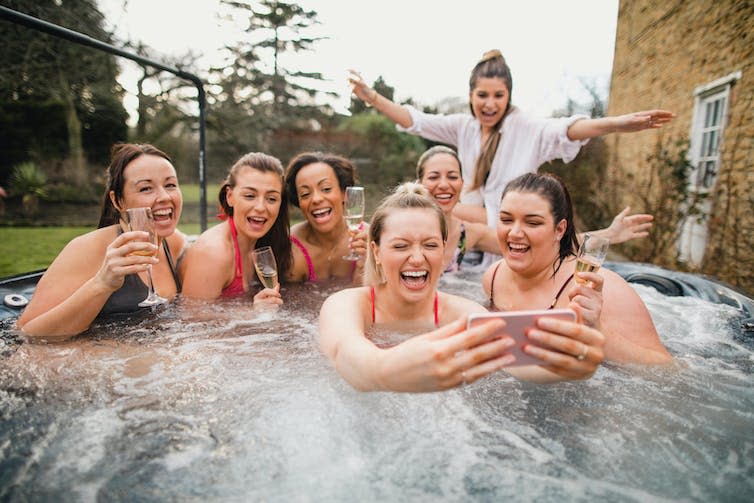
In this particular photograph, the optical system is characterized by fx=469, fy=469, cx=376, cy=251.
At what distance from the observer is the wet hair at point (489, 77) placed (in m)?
3.90

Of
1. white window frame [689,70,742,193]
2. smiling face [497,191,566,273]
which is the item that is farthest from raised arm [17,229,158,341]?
white window frame [689,70,742,193]

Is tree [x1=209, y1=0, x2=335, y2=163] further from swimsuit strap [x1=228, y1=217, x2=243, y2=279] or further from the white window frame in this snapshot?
swimsuit strap [x1=228, y1=217, x2=243, y2=279]

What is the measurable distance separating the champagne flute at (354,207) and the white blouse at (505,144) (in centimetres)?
154

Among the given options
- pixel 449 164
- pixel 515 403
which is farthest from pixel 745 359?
pixel 449 164

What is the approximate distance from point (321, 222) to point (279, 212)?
1.21 feet

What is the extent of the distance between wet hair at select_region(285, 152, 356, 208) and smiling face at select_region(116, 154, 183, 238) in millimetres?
1111

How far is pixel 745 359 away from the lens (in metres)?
2.75

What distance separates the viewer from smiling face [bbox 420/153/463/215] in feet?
12.2

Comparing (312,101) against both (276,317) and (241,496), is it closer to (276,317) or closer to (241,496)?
(276,317)

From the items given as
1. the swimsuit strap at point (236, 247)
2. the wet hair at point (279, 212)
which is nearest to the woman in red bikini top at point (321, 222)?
the wet hair at point (279, 212)

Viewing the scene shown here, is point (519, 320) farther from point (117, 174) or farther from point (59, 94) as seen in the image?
point (59, 94)

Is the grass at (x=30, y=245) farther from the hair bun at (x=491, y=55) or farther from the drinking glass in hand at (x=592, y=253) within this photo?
Answer: the drinking glass in hand at (x=592, y=253)

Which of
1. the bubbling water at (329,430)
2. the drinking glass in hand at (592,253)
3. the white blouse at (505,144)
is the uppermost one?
the white blouse at (505,144)

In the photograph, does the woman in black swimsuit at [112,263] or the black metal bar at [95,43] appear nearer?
the woman in black swimsuit at [112,263]
